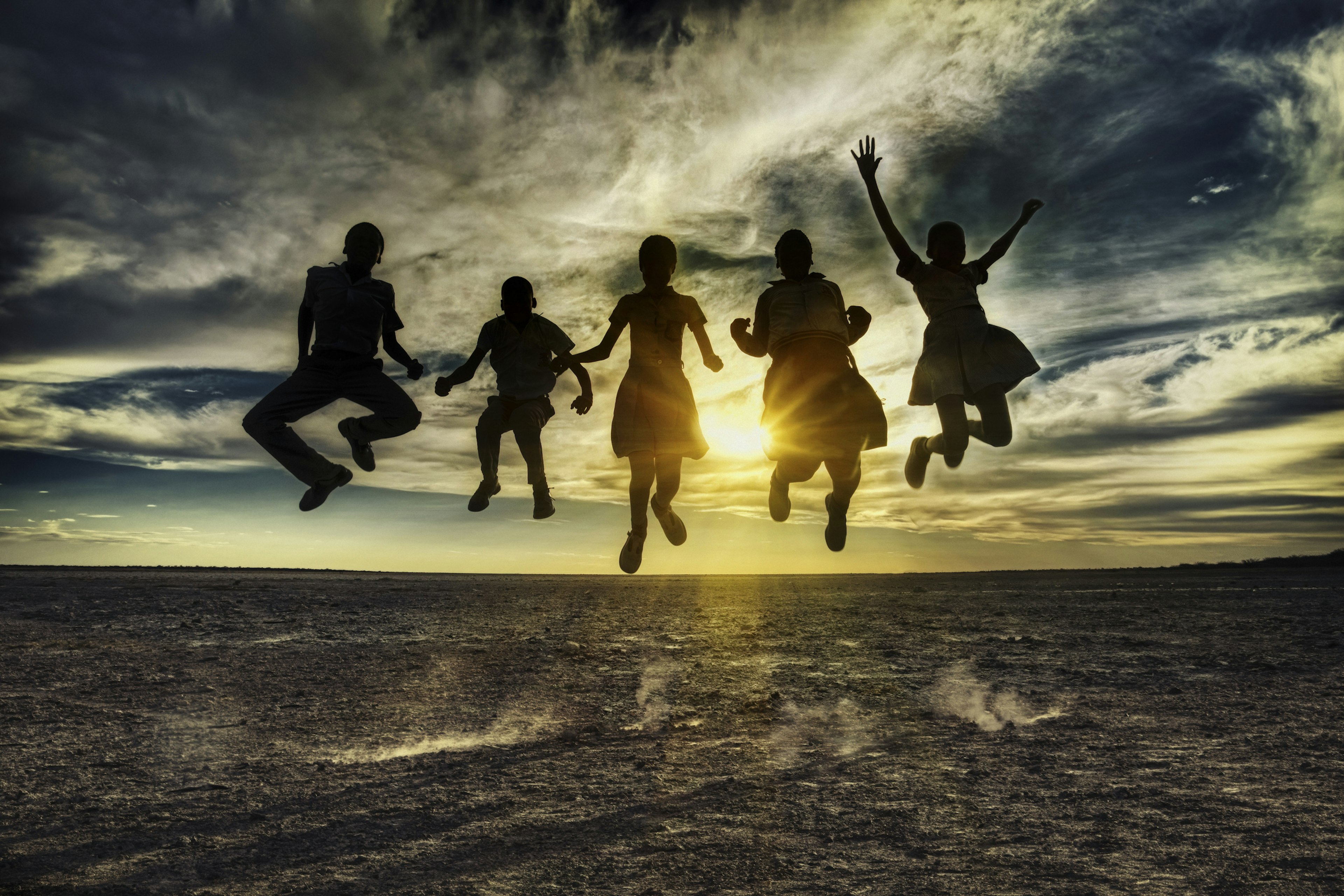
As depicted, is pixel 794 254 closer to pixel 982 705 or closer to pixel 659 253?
pixel 659 253

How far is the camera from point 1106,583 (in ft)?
324

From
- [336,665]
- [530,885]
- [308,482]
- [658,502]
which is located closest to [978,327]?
[658,502]

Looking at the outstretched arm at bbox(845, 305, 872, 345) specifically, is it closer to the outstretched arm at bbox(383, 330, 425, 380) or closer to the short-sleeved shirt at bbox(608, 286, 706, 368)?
the short-sleeved shirt at bbox(608, 286, 706, 368)

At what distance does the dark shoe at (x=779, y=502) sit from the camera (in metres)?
9.09

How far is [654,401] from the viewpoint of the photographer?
8984 millimetres

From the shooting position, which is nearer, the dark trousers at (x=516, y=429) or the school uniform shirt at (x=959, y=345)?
the school uniform shirt at (x=959, y=345)

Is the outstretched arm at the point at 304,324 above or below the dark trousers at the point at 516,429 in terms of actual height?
above

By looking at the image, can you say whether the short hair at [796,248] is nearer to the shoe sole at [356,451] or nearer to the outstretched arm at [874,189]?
the outstretched arm at [874,189]

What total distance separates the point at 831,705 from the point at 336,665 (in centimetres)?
2595

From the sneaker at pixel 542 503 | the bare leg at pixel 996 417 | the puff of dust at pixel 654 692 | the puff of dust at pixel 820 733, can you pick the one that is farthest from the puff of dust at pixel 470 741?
the bare leg at pixel 996 417

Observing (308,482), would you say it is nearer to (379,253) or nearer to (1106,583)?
(379,253)

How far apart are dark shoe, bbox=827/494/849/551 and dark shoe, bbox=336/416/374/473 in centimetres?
520

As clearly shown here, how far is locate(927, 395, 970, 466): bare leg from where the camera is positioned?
7.90m

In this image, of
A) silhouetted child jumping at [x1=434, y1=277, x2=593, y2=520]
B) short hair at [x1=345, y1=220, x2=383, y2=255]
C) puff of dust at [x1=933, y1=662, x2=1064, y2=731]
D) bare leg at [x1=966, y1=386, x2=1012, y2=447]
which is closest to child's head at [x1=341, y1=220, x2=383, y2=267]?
short hair at [x1=345, y1=220, x2=383, y2=255]
